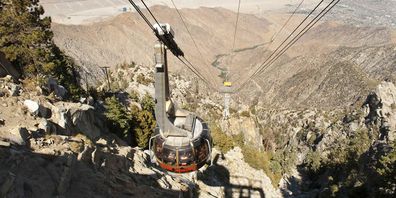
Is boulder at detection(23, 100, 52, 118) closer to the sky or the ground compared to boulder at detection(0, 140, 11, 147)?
closer to the sky

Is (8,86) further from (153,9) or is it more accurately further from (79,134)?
(153,9)

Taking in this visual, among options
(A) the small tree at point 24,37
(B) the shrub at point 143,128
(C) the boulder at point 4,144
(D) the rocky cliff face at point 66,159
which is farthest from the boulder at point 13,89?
(B) the shrub at point 143,128

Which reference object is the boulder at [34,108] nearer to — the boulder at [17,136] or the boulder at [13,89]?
the boulder at [13,89]

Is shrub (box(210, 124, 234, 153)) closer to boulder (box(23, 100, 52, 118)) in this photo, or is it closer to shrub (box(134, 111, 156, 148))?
shrub (box(134, 111, 156, 148))

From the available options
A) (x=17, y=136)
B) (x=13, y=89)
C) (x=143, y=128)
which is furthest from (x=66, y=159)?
(x=143, y=128)

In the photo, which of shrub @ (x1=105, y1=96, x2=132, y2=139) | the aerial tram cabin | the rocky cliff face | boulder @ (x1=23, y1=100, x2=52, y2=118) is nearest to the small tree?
the rocky cliff face

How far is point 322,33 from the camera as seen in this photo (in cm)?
14738

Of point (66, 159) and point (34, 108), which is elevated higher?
point (34, 108)

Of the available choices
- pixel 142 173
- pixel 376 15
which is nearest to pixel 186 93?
pixel 142 173

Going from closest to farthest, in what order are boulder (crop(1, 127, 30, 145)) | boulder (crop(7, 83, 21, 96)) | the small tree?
1. boulder (crop(1, 127, 30, 145))
2. boulder (crop(7, 83, 21, 96))
3. the small tree

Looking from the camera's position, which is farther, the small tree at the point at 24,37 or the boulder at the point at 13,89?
the small tree at the point at 24,37

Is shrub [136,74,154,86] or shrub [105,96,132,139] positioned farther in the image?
shrub [136,74,154,86]

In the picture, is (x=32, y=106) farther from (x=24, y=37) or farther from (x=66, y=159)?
(x=24, y=37)

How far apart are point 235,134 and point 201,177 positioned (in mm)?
19564
